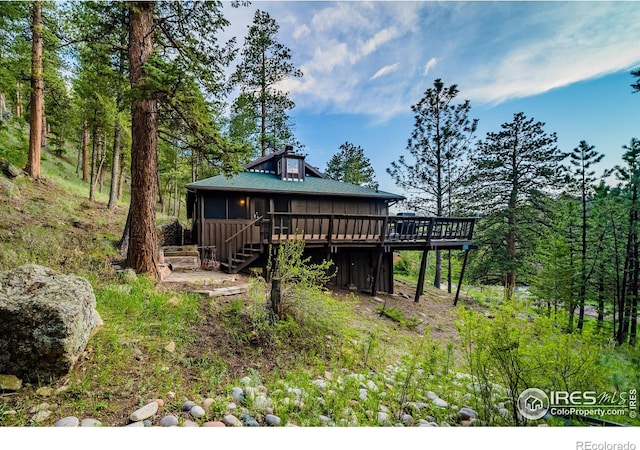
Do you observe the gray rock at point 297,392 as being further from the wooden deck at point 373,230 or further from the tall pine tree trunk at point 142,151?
the wooden deck at point 373,230

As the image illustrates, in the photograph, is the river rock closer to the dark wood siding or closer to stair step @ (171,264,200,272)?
stair step @ (171,264,200,272)

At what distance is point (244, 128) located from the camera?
14750 mm

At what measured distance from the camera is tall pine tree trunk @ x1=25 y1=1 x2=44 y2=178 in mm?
7840

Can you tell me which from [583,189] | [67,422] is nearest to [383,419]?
[67,422]

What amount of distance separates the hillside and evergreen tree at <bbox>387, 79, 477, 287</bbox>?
33.9 feet

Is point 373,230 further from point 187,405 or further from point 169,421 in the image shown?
point 169,421

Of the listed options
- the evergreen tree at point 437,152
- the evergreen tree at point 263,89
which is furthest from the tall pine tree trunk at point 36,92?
the evergreen tree at point 437,152

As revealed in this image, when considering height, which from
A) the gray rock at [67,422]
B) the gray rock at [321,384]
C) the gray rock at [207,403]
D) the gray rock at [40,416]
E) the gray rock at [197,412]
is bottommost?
the gray rock at [321,384]

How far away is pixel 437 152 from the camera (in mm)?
12859

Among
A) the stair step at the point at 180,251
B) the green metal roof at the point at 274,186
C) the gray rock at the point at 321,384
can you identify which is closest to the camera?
the gray rock at the point at 321,384

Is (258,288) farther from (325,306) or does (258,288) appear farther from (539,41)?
(539,41)

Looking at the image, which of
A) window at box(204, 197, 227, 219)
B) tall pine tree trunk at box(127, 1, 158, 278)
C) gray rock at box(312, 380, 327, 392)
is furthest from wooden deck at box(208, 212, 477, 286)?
gray rock at box(312, 380, 327, 392)

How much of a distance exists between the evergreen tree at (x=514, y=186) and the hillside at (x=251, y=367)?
9.48 metres

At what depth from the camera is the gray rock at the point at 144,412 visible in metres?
1.76
